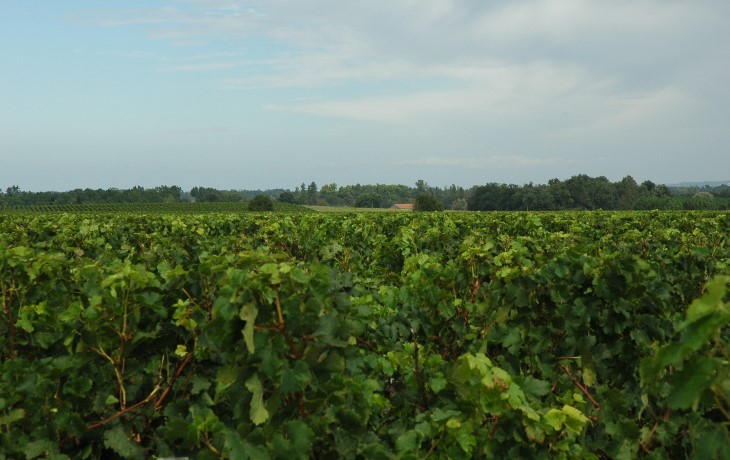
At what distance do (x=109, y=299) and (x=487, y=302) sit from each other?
2495 mm

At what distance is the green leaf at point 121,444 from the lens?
10.8ft

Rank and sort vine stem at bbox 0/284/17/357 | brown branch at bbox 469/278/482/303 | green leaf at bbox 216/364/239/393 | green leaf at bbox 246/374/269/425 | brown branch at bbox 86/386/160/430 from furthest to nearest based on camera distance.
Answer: brown branch at bbox 469/278/482/303, vine stem at bbox 0/284/17/357, brown branch at bbox 86/386/160/430, green leaf at bbox 216/364/239/393, green leaf at bbox 246/374/269/425

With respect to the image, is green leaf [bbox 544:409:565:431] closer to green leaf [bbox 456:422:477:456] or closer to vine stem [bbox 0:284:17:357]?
green leaf [bbox 456:422:477:456]

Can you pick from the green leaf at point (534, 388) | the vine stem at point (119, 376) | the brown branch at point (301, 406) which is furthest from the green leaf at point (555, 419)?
the vine stem at point (119, 376)

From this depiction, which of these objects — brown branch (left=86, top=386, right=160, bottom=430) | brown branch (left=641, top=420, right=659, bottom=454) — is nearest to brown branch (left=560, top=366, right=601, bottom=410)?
brown branch (left=641, top=420, right=659, bottom=454)

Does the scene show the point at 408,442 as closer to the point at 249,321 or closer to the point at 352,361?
the point at 352,361

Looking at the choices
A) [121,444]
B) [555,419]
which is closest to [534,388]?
[555,419]

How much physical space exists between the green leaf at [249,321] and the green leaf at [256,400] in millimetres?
171

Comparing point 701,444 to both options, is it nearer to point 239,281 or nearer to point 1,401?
point 239,281

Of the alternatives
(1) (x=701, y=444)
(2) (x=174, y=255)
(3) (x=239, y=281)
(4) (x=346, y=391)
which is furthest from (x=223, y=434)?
(2) (x=174, y=255)

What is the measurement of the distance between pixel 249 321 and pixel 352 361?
90 centimetres

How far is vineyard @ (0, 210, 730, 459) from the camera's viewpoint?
8.60 feet

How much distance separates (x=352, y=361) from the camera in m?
3.24

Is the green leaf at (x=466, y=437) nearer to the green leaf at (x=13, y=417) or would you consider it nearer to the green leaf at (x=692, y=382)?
the green leaf at (x=692, y=382)
